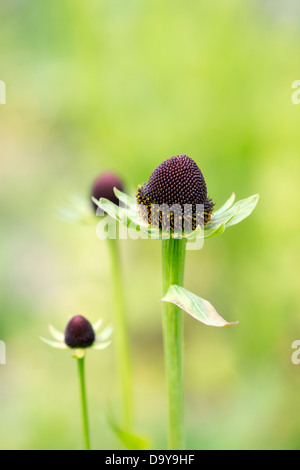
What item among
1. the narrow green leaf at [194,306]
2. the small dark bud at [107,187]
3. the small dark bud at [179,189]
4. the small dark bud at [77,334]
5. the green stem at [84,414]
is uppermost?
the small dark bud at [107,187]

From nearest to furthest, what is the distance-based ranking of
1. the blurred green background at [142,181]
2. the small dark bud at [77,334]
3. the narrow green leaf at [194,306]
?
the narrow green leaf at [194,306] → the small dark bud at [77,334] → the blurred green background at [142,181]

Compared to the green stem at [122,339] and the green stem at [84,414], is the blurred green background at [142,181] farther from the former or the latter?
the green stem at [84,414]

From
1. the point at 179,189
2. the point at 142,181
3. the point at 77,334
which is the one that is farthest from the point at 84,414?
the point at 142,181

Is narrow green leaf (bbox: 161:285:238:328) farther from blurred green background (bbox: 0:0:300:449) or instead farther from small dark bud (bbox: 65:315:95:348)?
blurred green background (bbox: 0:0:300:449)

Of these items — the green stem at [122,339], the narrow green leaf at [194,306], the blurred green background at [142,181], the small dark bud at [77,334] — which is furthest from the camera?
the blurred green background at [142,181]

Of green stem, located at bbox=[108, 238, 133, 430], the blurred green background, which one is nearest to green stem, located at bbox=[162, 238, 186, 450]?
green stem, located at bbox=[108, 238, 133, 430]

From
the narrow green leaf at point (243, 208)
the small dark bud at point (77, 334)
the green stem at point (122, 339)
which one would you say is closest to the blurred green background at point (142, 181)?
the green stem at point (122, 339)
